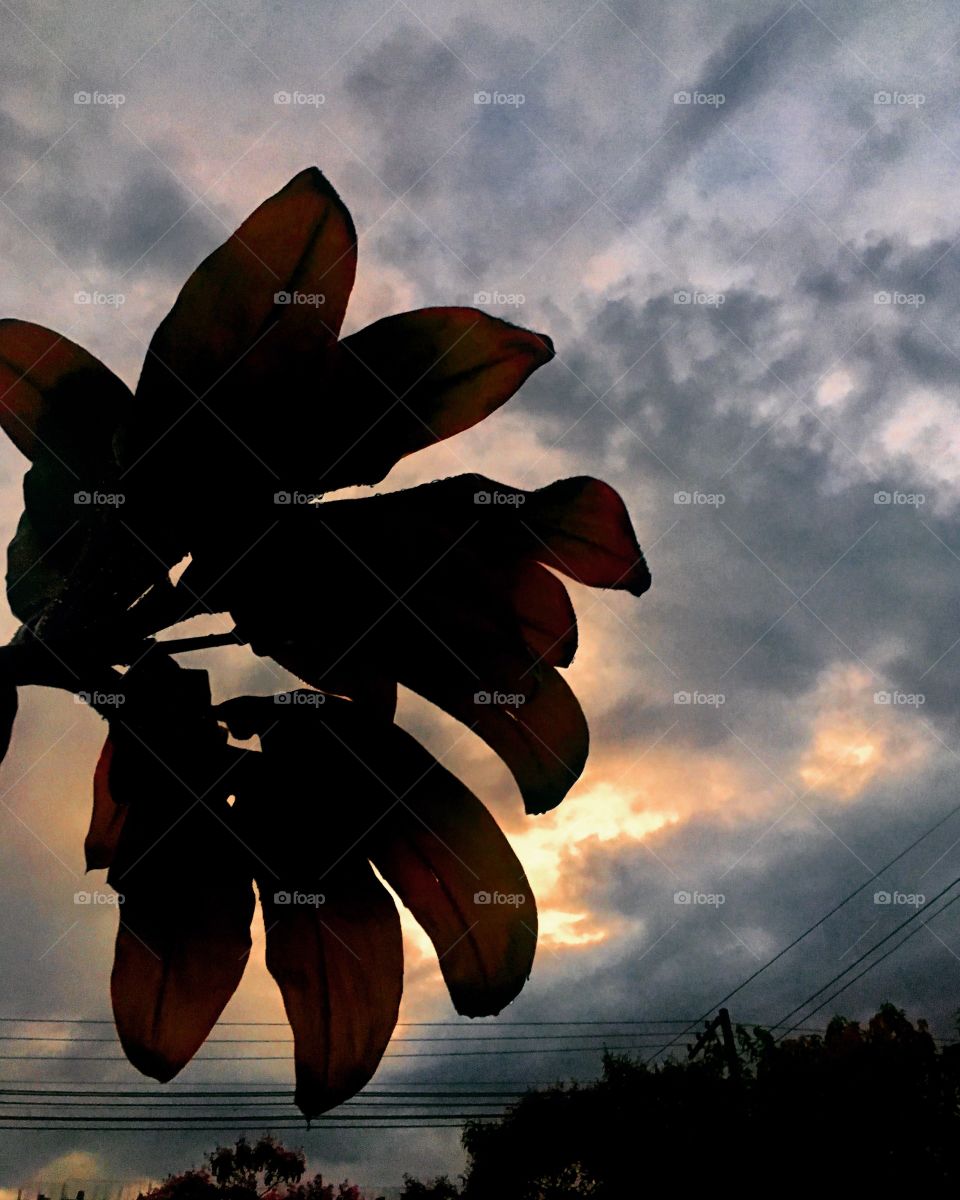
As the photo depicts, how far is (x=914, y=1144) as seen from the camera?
403 inches

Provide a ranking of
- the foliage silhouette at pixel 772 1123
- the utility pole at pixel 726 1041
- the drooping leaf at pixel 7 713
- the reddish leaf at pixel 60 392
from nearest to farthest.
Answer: the drooping leaf at pixel 7 713, the reddish leaf at pixel 60 392, the foliage silhouette at pixel 772 1123, the utility pole at pixel 726 1041

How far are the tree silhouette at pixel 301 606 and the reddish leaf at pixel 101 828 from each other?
0.25 ft

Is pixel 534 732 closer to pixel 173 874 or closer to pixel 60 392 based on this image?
pixel 173 874

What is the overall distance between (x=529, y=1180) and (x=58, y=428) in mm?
20421

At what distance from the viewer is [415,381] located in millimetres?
810

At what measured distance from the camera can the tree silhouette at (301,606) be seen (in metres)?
0.76

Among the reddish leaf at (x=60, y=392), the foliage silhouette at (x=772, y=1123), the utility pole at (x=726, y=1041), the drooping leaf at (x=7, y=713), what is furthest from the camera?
the utility pole at (x=726, y=1041)

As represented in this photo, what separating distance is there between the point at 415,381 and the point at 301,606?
0.73ft
